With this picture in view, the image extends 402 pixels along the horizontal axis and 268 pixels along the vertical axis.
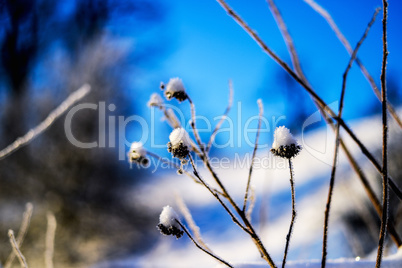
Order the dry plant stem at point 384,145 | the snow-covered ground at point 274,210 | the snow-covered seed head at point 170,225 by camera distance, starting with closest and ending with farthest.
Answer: the dry plant stem at point 384,145 → the snow-covered seed head at point 170,225 → the snow-covered ground at point 274,210

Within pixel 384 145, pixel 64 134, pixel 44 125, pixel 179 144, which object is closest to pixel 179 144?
pixel 179 144

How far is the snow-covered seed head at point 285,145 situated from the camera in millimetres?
359

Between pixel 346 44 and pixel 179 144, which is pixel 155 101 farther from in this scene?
pixel 346 44

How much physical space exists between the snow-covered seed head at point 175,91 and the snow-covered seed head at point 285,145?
184 millimetres

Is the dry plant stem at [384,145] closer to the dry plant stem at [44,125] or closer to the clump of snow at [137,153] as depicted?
the clump of snow at [137,153]

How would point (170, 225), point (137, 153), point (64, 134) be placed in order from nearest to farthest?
→ 1. point (170, 225)
2. point (137, 153)
3. point (64, 134)

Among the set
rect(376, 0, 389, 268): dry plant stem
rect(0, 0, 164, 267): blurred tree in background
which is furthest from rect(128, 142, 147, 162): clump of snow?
rect(0, 0, 164, 267): blurred tree in background

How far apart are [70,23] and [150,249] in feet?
17.0

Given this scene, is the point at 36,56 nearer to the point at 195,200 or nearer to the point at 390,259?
the point at 195,200

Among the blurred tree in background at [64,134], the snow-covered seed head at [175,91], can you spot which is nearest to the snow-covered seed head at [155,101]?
the snow-covered seed head at [175,91]

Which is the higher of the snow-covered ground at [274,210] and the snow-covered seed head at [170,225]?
the snow-covered ground at [274,210]

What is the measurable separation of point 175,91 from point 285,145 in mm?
208

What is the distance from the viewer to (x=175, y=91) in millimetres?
484

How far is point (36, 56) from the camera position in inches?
250
